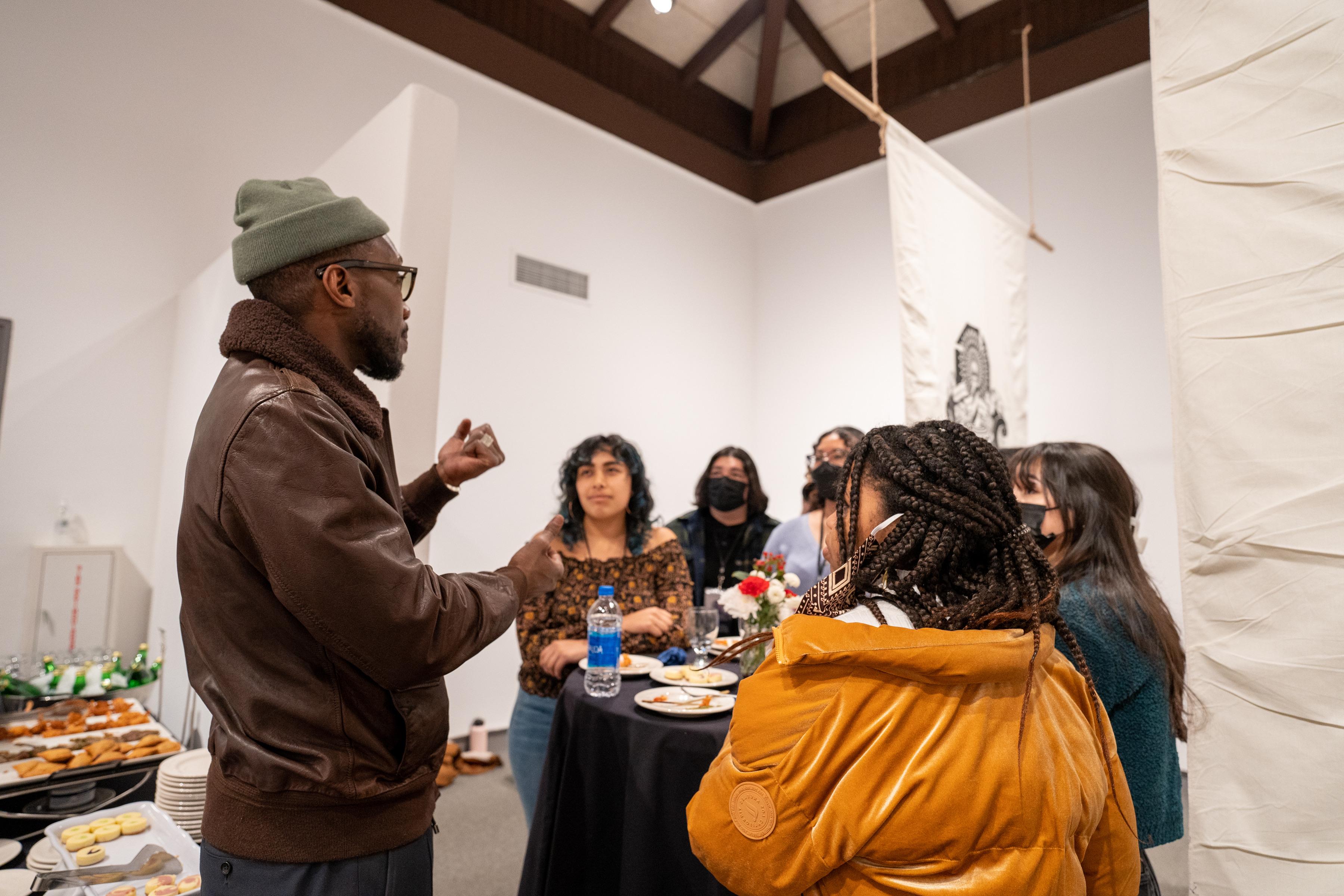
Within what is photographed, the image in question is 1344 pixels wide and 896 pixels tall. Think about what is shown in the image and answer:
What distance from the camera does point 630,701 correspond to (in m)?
1.94

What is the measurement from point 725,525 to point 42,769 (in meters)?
2.73

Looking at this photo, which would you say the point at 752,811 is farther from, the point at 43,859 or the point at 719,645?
the point at 43,859

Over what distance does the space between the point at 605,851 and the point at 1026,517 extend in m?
1.30

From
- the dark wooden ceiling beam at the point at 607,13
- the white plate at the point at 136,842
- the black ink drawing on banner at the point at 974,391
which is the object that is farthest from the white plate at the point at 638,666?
the dark wooden ceiling beam at the point at 607,13

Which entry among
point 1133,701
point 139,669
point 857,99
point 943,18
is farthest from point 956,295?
point 139,669

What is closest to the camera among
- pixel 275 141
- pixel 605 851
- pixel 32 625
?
pixel 605 851

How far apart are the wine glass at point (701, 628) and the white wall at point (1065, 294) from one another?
2887 mm

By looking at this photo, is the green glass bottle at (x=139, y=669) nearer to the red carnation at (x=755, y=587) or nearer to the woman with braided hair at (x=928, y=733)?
the red carnation at (x=755, y=587)

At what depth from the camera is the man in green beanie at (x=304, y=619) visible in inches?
41.3

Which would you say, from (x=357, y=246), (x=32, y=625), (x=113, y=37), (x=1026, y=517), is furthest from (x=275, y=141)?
(x=1026, y=517)

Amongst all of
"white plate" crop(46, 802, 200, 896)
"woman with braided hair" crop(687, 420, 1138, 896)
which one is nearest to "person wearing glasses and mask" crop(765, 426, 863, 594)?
"woman with braided hair" crop(687, 420, 1138, 896)

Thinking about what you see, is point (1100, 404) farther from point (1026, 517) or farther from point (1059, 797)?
point (1059, 797)

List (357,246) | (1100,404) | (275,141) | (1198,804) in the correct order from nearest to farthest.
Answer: (1198,804), (357,246), (275,141), (1100,404)

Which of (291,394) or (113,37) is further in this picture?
(113,37)
